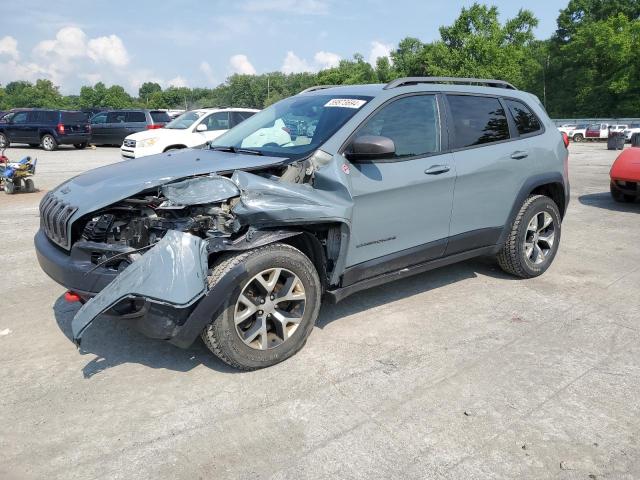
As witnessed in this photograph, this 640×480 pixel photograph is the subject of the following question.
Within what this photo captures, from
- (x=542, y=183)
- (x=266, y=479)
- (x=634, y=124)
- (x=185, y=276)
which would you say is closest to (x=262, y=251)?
(x=185, y=276)

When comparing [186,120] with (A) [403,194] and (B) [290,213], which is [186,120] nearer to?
(A) [403,194]

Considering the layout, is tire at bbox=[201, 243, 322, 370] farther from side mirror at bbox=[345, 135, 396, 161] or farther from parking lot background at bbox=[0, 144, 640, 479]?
side mirror at bbox=[345, 135, 396, 161]

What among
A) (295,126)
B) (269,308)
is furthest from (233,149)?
(269,308)

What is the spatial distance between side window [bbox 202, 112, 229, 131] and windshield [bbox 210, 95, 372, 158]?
9456 mm

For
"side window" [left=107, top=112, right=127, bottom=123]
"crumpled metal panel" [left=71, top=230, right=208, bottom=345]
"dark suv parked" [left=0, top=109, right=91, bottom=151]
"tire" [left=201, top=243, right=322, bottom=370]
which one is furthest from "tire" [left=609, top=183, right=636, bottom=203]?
"dark suv parked" [left=0, top=109, right=91, bottom=151]

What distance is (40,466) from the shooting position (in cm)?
254

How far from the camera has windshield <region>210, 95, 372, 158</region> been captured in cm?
386

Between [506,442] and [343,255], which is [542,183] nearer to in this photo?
[343,255]

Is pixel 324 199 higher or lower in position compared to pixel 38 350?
higher

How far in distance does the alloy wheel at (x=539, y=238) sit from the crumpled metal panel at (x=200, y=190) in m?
3.09

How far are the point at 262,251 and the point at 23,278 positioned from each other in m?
3.21

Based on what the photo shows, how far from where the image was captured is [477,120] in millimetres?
4598

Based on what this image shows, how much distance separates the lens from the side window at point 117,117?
23.5 meters

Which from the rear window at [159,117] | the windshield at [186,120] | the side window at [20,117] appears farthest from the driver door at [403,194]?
the side window at [20,117]
